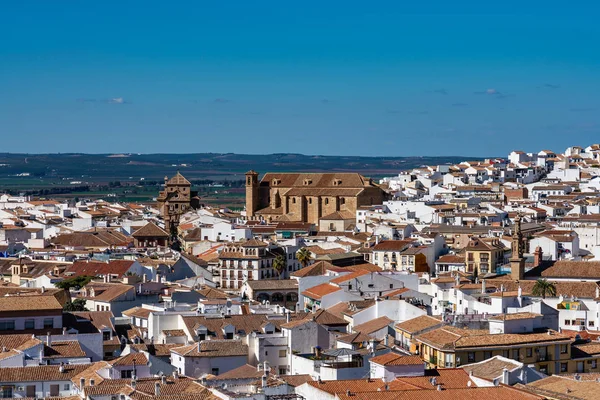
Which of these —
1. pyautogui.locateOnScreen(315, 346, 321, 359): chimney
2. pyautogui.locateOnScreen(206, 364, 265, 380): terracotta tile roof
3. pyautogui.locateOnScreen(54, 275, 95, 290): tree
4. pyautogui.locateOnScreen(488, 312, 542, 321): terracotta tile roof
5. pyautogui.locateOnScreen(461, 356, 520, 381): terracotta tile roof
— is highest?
pyautogui.locateOnScreen(488, 312, 542, 321): terracotta tile roof

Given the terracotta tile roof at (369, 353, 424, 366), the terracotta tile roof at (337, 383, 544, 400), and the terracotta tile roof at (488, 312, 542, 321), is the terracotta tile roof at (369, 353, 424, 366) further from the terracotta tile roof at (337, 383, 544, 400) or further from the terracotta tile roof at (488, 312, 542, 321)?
the terracotta tile roof at (488, 312, 542, 321)

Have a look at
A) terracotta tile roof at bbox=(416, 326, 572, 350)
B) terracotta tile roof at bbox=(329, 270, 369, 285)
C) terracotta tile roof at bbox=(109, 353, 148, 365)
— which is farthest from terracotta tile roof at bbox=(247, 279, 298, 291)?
terracotta tile roof at bbox=(109, 353, 148, 365)

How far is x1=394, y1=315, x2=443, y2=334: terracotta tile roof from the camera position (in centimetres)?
4329

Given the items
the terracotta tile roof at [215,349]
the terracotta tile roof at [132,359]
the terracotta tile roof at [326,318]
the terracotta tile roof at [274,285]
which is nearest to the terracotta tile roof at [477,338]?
the terracotta tile roof at [326,318]

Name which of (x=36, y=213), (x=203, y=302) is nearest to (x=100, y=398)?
(x=203, y=302)

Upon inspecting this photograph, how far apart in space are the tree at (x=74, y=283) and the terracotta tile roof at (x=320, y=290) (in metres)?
13.0

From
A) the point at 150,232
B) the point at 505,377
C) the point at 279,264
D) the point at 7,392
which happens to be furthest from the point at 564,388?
the point at 150,232

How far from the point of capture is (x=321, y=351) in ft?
134

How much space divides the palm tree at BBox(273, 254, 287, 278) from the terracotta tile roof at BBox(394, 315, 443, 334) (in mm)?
28946

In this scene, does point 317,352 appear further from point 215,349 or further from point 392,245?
point 392,245

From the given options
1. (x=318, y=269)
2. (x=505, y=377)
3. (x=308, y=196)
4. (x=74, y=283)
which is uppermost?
(x=308, y=196)

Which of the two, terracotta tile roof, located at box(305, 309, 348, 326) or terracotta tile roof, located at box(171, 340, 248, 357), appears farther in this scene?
terracotta tile roof, located at box(305, 309, 348, 326)

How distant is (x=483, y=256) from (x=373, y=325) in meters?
27.3

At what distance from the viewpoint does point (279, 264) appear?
74.3 meters
